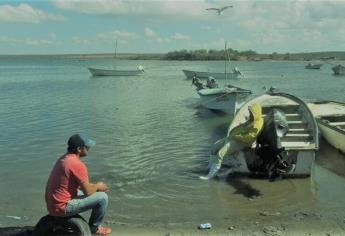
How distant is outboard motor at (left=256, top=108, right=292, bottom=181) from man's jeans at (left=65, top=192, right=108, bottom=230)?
5486 mm

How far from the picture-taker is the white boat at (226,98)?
25141 mm

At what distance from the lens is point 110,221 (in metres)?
9.58

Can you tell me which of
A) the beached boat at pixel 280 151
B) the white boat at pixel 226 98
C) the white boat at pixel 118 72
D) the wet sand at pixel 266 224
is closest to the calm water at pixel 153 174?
the wet sand at pixel 266 224

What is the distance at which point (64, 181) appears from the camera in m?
7.25

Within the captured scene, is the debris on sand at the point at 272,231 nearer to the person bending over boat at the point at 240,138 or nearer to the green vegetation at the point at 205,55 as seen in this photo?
the person bending over boat at the point at 240,138

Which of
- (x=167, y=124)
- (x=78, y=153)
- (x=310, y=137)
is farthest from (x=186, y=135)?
(x=78, y=153)

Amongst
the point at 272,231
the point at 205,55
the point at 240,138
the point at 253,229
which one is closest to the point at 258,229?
the point at 253,229

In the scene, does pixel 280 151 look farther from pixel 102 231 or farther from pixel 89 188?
pixel 89 188

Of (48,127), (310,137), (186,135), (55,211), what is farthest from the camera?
(48,127)

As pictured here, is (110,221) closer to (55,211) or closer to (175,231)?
(175,231)

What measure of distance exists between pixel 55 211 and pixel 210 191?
509cm

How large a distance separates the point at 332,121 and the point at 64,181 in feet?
42.8

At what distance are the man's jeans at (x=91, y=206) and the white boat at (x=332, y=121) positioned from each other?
9.97 metres

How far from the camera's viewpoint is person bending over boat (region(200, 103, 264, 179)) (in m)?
12.0
